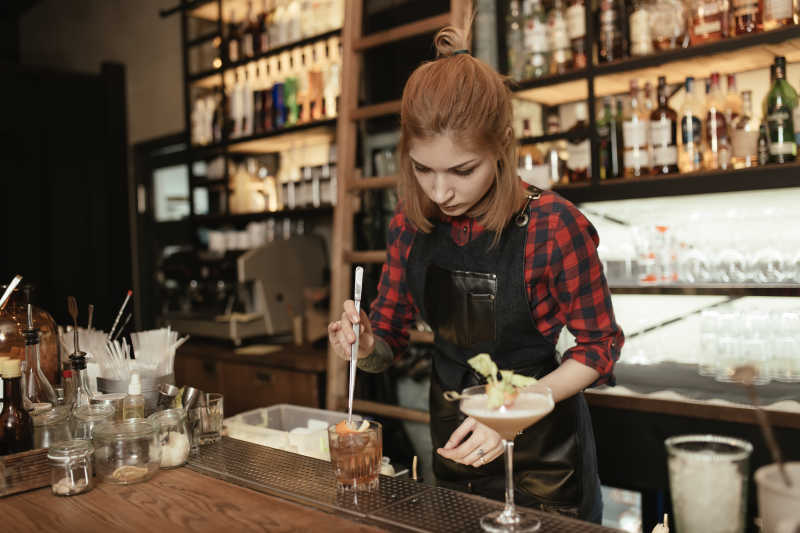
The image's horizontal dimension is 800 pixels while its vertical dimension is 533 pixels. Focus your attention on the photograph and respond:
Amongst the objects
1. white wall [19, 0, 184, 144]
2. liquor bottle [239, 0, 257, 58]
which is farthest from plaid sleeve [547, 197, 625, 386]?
white wall [19, 0, 184, 144]

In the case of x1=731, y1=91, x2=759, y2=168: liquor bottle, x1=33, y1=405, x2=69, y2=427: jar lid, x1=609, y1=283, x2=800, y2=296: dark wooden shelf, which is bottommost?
x1=33, y1=405, x2=69, y2=427: jar lid

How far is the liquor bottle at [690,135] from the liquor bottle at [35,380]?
2.24 meters

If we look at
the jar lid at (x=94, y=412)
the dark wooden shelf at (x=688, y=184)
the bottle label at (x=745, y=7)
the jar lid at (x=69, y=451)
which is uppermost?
the bottle label at (x=745, y=7)

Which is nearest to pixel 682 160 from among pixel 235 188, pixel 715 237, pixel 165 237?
pixel 715 237

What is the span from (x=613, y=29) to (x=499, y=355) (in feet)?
5.37

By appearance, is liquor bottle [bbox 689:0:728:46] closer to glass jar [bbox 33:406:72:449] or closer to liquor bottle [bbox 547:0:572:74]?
liquor bottle [bbox 547:0:572:74]

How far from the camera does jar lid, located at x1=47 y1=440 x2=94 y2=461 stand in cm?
135

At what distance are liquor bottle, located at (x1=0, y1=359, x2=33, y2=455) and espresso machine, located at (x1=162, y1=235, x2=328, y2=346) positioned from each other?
228 cm

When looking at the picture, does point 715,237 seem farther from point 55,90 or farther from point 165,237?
point 55,90

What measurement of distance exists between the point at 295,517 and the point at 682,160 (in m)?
2.10

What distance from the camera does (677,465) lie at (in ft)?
2.89

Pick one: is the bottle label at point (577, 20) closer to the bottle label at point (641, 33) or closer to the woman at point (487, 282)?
the bottle label at point (641, 33)

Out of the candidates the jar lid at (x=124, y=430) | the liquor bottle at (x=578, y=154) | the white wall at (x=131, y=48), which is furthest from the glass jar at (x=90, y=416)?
the white wall at (x=131, y=48)

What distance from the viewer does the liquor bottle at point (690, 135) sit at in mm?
2584
